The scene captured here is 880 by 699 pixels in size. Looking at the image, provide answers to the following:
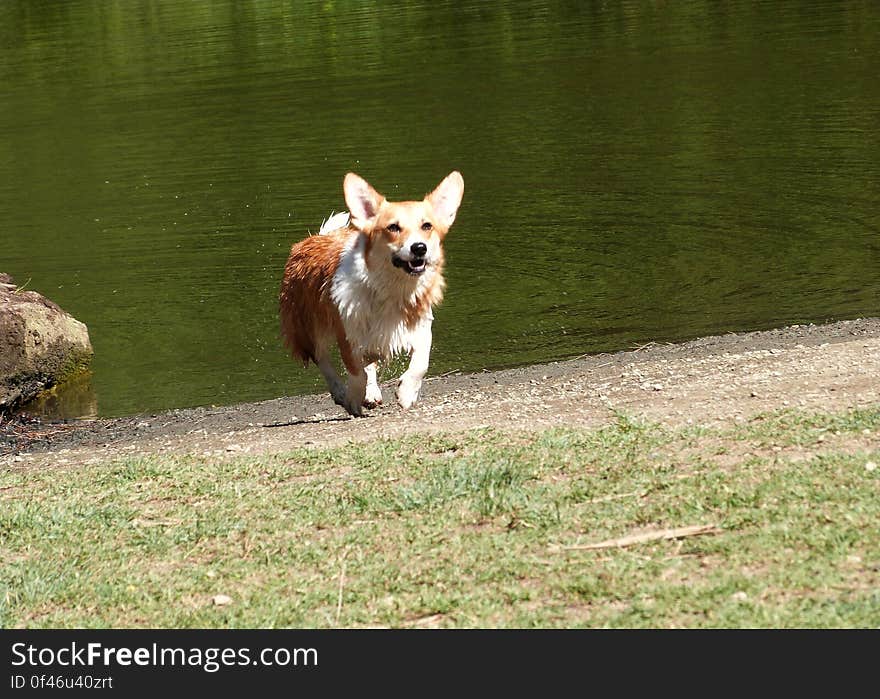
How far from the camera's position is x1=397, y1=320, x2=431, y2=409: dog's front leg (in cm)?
953

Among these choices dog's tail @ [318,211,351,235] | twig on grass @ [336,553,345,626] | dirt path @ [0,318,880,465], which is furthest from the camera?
dog's tail @ [318,211,351,235]

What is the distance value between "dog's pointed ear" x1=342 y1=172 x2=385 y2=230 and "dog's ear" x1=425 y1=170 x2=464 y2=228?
36 centimetres

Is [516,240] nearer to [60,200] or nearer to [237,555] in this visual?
[60,200]

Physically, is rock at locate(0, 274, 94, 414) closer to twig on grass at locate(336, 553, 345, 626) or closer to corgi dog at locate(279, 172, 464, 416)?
corgi dog at locate(279, 172, 464, 416)

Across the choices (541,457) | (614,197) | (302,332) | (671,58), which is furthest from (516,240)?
(671,58)

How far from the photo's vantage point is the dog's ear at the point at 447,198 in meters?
9.34

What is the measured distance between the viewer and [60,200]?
2142 centimetres

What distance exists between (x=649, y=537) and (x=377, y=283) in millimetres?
4135

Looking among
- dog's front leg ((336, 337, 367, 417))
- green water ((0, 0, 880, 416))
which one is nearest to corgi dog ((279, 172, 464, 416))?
dog's front leg ((336, 337, 367, 417))

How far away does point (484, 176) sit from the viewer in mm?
20438

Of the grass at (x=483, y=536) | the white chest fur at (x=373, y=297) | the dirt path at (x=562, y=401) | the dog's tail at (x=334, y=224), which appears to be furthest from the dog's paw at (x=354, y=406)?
the grass at (x=483, y=536)

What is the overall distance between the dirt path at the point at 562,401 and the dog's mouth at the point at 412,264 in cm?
92

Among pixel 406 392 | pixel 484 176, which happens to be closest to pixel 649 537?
pixel 406 392

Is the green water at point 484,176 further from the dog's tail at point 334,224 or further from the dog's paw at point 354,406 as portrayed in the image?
the dog's paw at point 354,406
